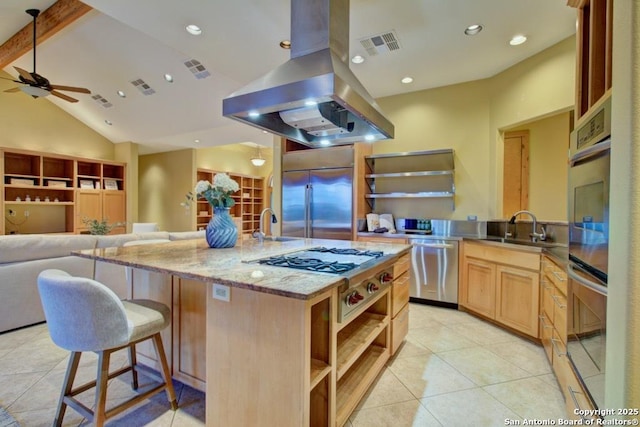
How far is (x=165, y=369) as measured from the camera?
1.76 metres

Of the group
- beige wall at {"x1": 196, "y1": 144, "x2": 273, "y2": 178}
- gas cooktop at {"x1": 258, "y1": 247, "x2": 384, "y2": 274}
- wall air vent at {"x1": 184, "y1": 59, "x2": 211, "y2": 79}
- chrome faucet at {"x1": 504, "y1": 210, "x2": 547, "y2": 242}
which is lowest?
gas cooktop at {"x1": 258, "y1": 247, "x2": 384, "y2": 274}

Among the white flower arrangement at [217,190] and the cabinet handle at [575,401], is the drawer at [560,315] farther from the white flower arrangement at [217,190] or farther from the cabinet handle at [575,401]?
the white flower arrangement at [217,190]

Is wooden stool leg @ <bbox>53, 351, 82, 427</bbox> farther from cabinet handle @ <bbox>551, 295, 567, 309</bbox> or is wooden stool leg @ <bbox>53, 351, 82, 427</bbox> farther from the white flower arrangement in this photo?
cabinet handle @ <bbox>551, 295, 567, 309</bbox>

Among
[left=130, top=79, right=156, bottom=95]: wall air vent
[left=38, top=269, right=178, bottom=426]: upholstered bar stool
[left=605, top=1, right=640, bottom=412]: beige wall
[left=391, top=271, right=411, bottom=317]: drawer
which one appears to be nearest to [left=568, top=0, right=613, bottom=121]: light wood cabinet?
[left=605, top=1, right=640, bottom=412]: beige wall

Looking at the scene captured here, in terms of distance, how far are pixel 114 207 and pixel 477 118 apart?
8.36 metres

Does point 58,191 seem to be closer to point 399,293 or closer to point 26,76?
point 26,76

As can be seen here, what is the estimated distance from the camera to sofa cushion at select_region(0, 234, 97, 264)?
2898mm

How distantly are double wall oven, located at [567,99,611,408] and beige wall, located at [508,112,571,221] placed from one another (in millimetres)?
3448

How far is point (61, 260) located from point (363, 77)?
13.9 ft


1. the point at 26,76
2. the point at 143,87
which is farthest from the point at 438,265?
the point at 26,76

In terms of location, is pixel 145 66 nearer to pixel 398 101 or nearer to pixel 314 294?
pixel 398 101

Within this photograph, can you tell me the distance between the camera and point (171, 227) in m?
8.04

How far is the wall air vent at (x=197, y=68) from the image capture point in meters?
4.38

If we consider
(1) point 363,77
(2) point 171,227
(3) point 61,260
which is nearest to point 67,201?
(2) point 171,227
